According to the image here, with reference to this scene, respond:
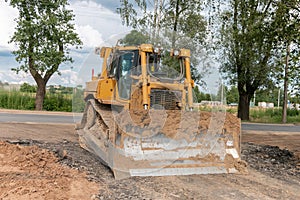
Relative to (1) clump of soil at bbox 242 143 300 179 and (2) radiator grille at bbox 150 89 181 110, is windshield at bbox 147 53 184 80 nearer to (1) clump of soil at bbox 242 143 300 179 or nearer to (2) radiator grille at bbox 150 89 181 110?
(2) radiator grille at bbox 150 89 181 110

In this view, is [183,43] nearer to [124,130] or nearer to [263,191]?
[124,130]

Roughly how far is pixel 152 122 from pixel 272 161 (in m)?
3.72

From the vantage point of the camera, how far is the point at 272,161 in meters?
8.83

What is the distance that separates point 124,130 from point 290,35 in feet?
15.3

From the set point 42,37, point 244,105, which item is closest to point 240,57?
point 244,105

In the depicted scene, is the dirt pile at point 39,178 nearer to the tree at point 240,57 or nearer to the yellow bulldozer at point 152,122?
the yellow bulldozer at point 152,122

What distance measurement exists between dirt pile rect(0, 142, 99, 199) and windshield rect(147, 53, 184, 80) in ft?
8.47

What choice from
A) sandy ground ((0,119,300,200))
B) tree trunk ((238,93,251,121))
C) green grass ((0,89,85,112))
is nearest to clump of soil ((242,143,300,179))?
sandy ground ((0,119,300,200))

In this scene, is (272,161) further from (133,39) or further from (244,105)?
(244,105)

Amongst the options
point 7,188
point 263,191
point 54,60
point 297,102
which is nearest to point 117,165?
point 7,188

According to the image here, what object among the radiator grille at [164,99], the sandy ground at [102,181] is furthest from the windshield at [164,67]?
the sandy ground at [102,181]

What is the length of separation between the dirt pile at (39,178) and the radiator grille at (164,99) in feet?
7.03

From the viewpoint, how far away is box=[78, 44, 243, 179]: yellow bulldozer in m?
6.55

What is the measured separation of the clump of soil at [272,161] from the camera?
25.3 ft
